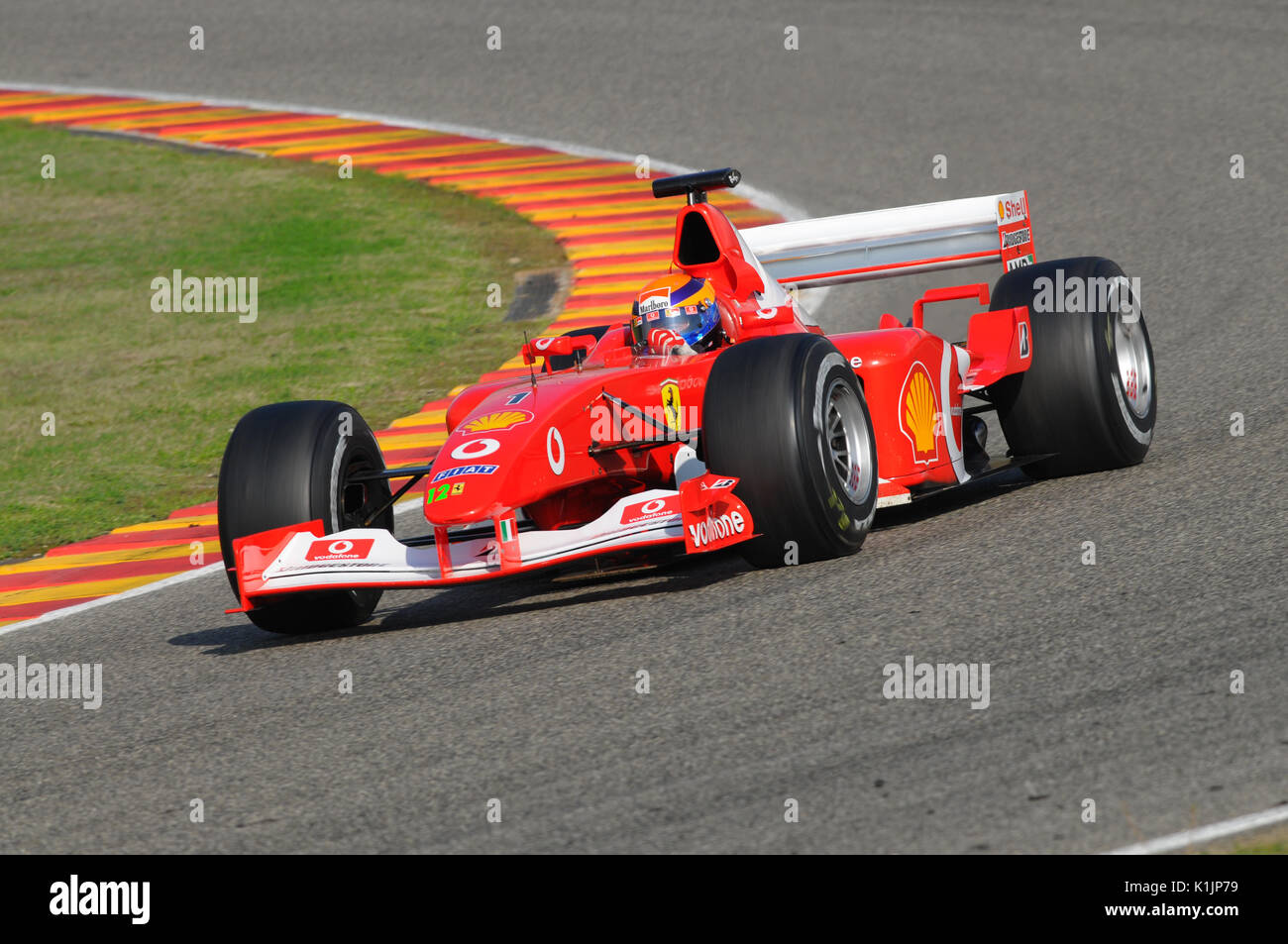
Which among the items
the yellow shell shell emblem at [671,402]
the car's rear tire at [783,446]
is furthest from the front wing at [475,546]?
the yellow shell shell emblem at [671,402]

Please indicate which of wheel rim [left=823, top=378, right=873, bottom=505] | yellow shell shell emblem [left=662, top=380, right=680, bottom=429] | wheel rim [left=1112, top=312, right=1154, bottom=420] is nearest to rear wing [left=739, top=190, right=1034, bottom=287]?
wheel rim [left=1112, top=312, right=1154, bottom=420]

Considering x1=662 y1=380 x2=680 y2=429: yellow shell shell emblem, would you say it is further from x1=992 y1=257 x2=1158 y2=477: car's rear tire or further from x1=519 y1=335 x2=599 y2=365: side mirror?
x1=992 y1=257 x2=1158 y2=477: car's rear tire

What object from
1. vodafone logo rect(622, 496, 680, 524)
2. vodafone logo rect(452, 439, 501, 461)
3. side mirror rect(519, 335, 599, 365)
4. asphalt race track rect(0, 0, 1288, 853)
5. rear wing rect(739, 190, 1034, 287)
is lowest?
asphalt race track rect(0, 0, 1288, 853)

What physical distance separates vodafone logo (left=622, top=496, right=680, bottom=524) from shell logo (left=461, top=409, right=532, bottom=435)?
1.91ft

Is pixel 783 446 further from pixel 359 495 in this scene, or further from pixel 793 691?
pixel 359 495

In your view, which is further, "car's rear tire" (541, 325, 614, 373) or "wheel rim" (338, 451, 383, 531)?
"car's rear tire" (541, 325, 614, 373)

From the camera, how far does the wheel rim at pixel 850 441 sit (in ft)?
22.9

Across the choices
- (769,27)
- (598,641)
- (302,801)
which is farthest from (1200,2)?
(302,801)

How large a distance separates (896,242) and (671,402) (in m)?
2.15

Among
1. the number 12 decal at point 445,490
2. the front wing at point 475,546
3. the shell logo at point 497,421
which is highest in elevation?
the shell logo at point 497,421

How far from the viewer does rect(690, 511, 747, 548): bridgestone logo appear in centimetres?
631

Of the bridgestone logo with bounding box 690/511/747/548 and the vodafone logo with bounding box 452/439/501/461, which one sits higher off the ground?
the vodafone logo with bounding box 452/439/501/461

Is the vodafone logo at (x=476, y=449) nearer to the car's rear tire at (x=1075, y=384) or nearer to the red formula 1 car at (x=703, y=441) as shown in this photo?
the red formula 1 car at (x=703, y=441)

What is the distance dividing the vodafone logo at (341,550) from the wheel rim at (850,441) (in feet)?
5.92
